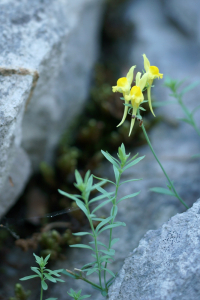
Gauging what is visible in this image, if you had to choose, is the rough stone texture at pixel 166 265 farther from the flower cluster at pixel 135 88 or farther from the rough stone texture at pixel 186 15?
the rough stone texture at pixel 186 15

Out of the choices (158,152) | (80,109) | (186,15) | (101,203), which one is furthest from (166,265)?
(186,15)

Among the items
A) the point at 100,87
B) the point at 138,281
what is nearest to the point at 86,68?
the point at 100,87

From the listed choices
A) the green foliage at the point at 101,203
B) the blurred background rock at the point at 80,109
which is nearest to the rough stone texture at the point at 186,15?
the blurred background rock at the point at 80,109

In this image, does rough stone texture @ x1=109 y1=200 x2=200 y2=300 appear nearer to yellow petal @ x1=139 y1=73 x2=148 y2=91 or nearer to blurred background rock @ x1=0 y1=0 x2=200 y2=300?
blurred background rock @ x1=0 y1=0 x2=200 y2=300

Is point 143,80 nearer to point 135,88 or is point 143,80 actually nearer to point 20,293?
point 135,88

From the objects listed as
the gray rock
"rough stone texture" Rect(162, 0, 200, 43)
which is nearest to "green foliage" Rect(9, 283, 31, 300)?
the gray rock

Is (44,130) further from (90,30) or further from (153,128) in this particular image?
(90,30)

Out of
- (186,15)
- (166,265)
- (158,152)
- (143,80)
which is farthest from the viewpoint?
(186,15)
